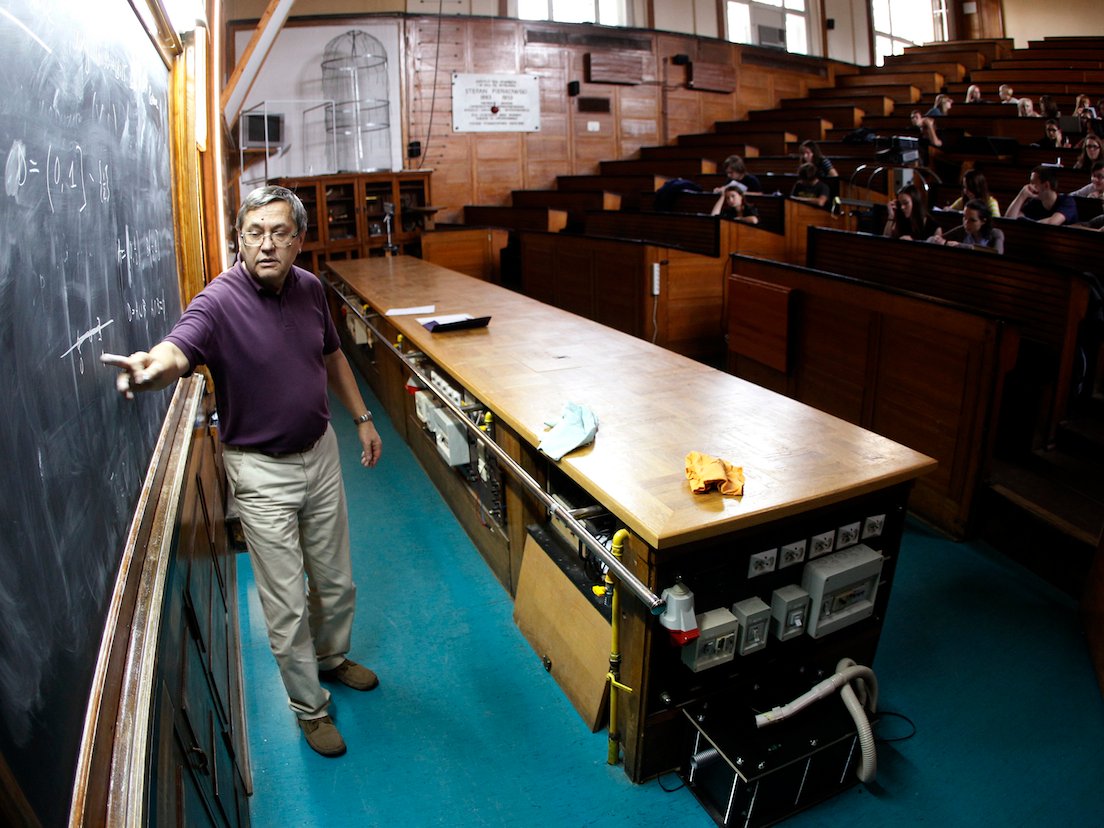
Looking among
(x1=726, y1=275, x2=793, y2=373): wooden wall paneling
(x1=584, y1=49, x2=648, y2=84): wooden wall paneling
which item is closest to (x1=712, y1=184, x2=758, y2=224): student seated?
(x1=726, y1=275, x2=793, y2=373): wooden wall paneling

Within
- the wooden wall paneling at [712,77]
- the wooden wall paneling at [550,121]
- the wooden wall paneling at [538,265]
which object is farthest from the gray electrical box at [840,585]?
the wooden wall paneling at [712,77]

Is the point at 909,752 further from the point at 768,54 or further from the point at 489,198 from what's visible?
the point at 768,54

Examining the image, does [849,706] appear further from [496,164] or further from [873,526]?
[496,164]

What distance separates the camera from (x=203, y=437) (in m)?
2.41

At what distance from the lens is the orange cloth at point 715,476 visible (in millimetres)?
1852

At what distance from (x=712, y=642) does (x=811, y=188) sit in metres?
5.02

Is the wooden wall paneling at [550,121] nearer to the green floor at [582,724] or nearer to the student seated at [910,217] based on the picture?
the student seated at [910,217]

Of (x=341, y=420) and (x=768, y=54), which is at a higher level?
(x=768, y=54)

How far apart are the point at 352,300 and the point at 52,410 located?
15.0 feet

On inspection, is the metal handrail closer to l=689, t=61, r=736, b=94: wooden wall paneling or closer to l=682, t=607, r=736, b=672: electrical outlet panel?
l=682, t=607, r=736, b=672: electrical outlet panel

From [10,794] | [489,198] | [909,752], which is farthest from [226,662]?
[489,198]

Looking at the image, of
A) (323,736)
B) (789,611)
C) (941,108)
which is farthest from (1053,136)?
(323,736)

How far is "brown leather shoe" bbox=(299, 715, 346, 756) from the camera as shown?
2158 mm

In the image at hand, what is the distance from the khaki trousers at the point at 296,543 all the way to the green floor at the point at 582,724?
0.25 metres
